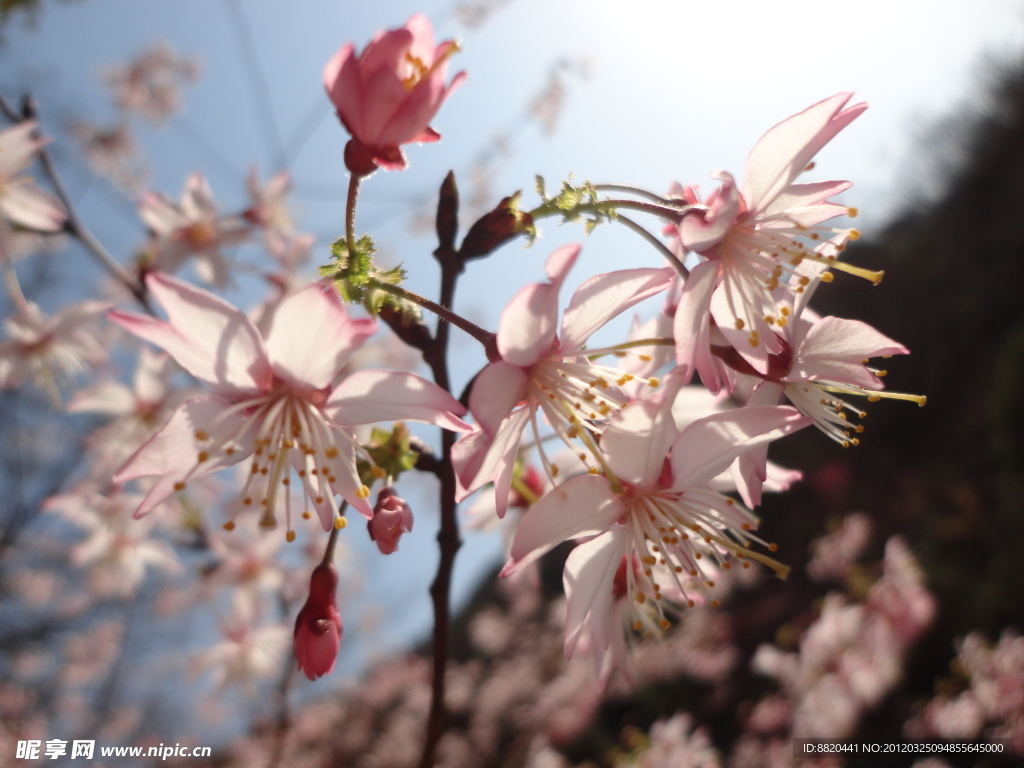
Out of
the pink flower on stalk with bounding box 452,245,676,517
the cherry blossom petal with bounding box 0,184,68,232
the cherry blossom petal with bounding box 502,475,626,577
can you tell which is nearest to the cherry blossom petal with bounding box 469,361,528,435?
the pink flower on stalk with bounding box 452,245,676,517

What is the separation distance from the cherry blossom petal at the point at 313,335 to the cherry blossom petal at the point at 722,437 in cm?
40

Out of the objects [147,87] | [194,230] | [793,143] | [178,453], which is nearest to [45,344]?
[194,230]

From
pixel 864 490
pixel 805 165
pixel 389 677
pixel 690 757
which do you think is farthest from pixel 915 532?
pixel 805 165

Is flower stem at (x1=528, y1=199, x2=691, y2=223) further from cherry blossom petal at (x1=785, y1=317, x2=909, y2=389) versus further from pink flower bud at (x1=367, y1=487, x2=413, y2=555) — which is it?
pink flower bud at (x1=367, y1=487, x2=413, y2=555)

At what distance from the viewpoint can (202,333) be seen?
685 millimetres

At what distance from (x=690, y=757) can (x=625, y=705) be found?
13.0ft

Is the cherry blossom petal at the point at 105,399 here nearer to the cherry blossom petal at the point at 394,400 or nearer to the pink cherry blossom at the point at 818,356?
the cherry blossom petal at the point at 394,400

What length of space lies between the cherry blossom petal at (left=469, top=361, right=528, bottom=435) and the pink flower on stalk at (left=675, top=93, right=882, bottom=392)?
20cm

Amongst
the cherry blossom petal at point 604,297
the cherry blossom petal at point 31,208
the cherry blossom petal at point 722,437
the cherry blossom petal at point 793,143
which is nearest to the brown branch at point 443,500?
the cherry blossom petal at point 604,297

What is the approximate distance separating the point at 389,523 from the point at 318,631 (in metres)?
0.19

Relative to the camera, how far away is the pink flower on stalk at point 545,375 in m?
0.67

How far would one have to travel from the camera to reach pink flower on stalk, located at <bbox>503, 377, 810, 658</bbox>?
69 cm

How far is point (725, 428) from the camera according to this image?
70 centimetres

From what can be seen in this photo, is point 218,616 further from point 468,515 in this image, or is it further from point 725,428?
point 725,428
